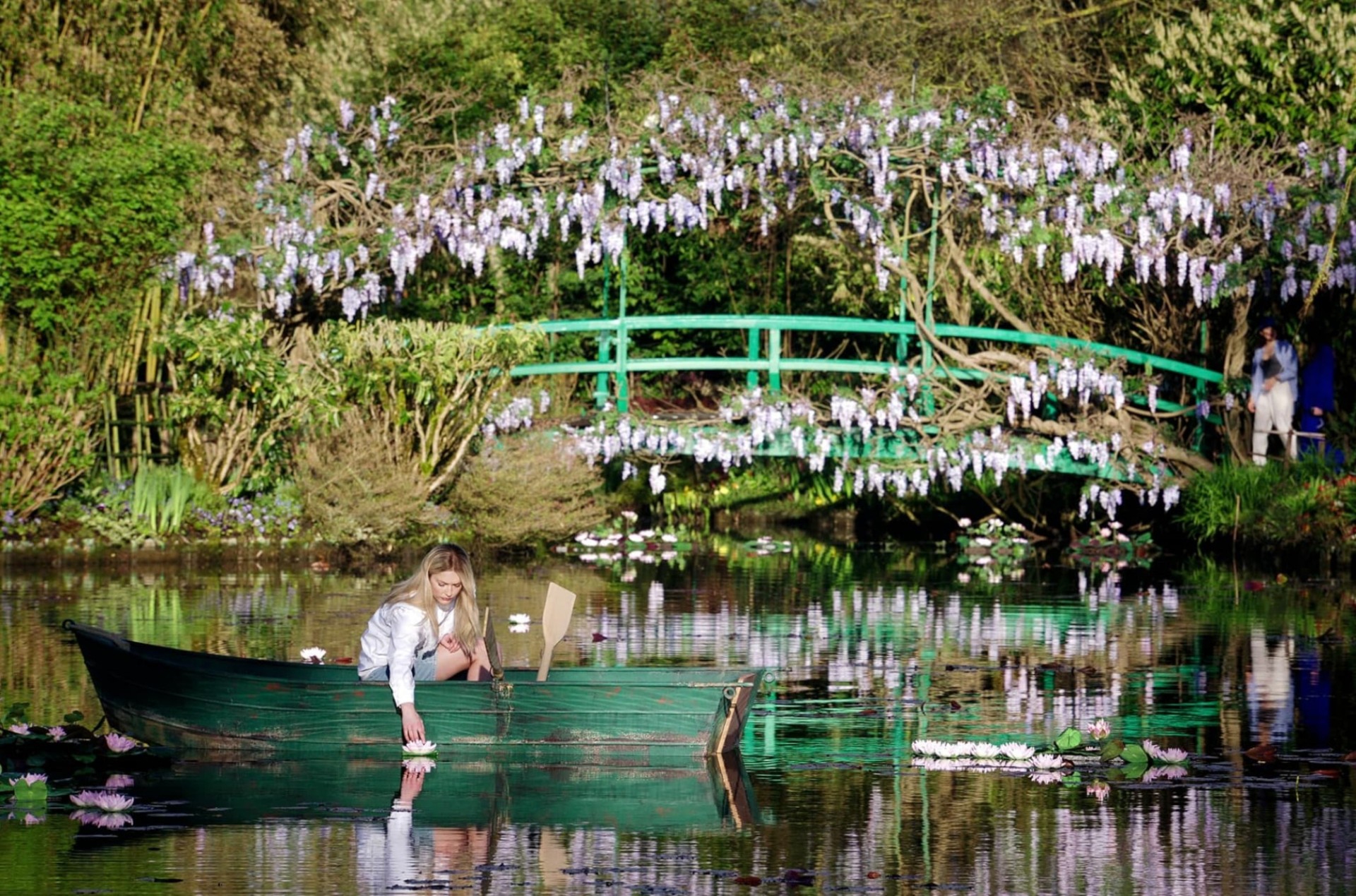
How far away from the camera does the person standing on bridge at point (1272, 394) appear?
1938 cm

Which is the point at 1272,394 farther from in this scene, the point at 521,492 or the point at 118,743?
the point at 118,743

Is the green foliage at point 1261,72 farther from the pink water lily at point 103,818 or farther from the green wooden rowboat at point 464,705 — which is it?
the pink water lily at point 103,818

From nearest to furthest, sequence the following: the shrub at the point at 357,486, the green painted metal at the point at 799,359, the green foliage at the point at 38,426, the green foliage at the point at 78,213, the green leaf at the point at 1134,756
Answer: the green leaf at the point at 1134,756, the green foliage at the point at 38,426, the green foliage at the point at 78,213, the shrub at the point at 357,486, the green painted metal at the point at 799,359

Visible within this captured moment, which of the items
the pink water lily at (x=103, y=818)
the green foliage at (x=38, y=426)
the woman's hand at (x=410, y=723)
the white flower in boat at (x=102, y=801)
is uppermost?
the green foliage at (x=38, y=426)

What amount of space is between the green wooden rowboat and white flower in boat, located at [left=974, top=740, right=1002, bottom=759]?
36.8 inches

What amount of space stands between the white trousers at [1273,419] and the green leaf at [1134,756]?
11067 millimetres

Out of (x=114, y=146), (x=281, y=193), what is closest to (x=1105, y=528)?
(x=281, y=193)

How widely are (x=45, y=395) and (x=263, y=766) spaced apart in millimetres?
8994

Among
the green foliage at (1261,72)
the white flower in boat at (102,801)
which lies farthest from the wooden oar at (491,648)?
the green foliage at (1261,72)

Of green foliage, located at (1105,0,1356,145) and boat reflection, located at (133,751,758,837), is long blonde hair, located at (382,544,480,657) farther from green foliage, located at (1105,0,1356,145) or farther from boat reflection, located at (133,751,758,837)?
green foliage, located at (1105,0,1356,145)

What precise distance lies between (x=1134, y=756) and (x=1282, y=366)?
11529 mm

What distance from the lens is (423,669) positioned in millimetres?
8938

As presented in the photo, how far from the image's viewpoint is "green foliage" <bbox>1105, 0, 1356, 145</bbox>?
20031mm

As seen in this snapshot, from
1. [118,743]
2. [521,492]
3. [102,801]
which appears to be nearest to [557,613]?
[118,743]
